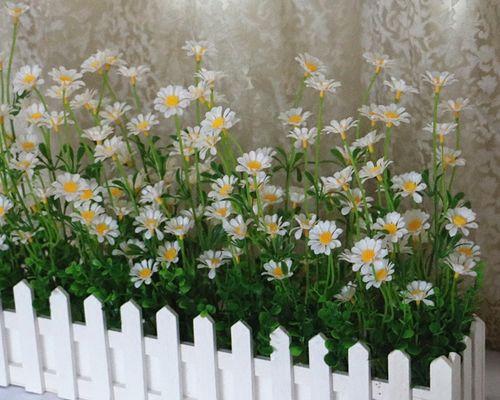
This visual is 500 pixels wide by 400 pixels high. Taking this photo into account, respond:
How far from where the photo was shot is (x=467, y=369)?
140cm

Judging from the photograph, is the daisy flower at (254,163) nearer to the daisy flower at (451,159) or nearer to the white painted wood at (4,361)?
the daisy flower at (451,159)

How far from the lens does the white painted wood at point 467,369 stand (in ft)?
4.55

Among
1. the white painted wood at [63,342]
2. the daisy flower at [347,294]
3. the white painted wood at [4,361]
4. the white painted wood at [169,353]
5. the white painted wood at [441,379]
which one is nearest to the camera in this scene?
the white painted wood at [441,379]

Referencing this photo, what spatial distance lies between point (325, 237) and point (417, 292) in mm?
158

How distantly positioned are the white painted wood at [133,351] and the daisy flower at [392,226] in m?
0.44

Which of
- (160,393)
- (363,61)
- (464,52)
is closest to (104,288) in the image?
(160,393)

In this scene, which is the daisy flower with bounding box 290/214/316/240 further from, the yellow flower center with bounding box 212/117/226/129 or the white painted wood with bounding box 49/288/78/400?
the white painted wood with bounding box 49/288/78/400

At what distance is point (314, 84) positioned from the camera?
1463mm

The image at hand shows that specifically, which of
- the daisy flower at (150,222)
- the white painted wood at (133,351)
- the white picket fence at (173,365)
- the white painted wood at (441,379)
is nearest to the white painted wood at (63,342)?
the white picket fence at (173,365)

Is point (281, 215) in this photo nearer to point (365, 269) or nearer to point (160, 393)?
point (365, 269)

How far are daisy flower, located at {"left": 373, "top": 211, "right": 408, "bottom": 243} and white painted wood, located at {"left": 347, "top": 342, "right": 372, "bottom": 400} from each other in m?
0.17

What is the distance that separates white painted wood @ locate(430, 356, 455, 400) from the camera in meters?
1.33

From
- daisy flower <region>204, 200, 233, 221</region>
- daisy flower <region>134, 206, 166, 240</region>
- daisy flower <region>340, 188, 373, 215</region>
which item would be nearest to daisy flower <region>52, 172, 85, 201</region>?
daisy flower <region>134, 206, 166, 240</region>

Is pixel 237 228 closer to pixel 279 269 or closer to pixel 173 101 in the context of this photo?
pixel 279 269
